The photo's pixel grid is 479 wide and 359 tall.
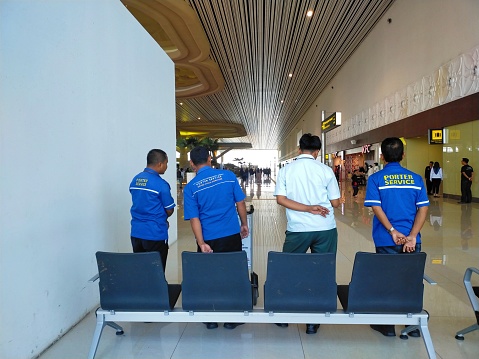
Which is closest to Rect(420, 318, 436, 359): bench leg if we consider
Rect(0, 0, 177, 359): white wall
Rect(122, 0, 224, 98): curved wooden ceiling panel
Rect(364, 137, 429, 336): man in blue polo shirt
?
Rect(364, 137, 429, 336): man in blue polo shirt

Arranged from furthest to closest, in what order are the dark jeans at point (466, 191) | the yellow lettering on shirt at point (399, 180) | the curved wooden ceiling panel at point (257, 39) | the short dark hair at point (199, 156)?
1. the curved wooden ceiling panel at point (257, 39)
2. the dark jeans at point (466, 191)
3. the short dark hair at point (199, 156)
4. the yellow lettering on shirt at point (399, 180)

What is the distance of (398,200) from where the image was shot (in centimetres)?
272

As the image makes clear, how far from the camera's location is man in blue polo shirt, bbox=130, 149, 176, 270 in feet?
9.95

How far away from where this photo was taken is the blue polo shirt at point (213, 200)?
2.80 m

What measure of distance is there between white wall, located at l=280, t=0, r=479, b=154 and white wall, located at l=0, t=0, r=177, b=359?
11.2 m

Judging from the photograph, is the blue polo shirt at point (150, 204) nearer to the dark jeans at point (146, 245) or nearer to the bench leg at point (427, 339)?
the dark jeans at point (146, 245)

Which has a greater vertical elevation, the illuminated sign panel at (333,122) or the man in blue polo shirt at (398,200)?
the illuminated sign panel at (333,122)

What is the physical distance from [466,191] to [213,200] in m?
12.2

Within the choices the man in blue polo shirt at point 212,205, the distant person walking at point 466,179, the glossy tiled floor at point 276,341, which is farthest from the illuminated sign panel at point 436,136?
the man in blue polo shirt at point 212,205

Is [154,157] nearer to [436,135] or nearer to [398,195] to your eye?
[398,195]

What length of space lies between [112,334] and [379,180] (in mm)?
2406

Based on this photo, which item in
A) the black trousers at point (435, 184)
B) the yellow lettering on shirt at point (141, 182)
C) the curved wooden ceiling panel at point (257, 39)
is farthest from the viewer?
A: the black trousers at point (435, 184)

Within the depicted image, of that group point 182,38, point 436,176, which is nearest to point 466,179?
point 436,176

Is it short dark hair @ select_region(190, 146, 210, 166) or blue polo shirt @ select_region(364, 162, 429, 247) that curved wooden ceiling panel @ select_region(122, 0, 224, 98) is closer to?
short dark hair @ select_region(190, 146, 210, 166)
